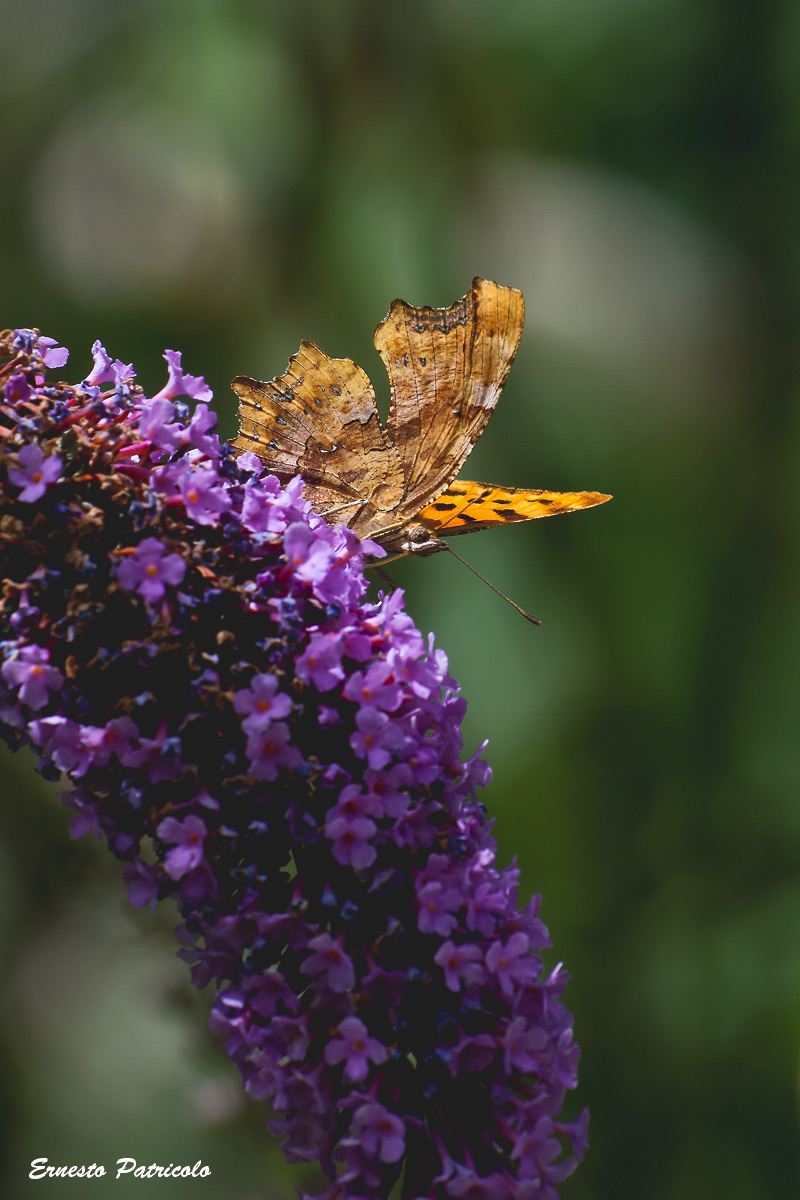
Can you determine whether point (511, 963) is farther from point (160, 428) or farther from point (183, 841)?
point (160, 428)

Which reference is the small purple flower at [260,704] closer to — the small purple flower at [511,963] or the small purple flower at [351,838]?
the small purple flower at [351,838]

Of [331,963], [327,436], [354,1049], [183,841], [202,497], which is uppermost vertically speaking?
[202,497]

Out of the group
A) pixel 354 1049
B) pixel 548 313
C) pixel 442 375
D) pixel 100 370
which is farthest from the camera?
pixel 548 313

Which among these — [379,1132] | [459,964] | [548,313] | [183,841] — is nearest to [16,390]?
[183,841]

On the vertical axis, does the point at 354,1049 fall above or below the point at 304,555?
below

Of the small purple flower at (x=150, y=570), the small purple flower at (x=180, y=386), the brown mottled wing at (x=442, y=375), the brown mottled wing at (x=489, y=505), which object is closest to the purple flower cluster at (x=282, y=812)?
the small purple flower at (x=150, y=570)

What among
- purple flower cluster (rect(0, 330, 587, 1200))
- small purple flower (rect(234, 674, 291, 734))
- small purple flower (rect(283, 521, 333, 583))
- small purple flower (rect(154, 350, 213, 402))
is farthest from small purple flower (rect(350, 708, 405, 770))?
small purple flower (rect(154, 350, 213, 402))

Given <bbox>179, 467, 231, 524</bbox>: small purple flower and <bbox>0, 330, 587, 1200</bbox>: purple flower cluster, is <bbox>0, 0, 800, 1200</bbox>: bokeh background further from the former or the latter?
<bbox>179, 467, 231, 524</bbox>: small purple flower
